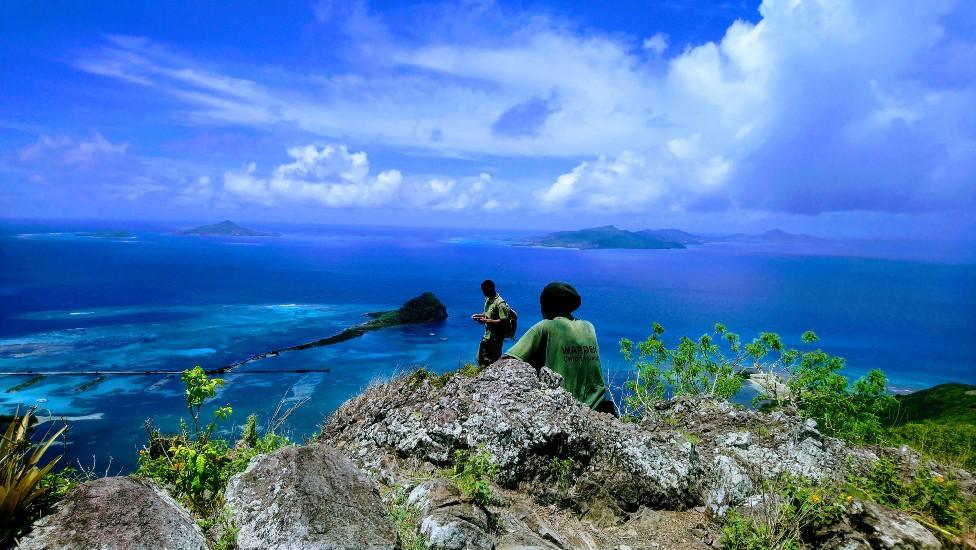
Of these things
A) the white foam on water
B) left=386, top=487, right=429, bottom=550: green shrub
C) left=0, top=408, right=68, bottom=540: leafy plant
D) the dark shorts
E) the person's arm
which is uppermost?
the person's arm

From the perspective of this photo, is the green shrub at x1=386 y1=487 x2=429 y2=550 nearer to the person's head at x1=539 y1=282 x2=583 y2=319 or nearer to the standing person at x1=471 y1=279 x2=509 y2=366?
the person's head at x1=539 y1=282 x2=583 y2=319

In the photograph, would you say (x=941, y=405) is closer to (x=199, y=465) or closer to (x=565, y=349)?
(x=565, y=349)

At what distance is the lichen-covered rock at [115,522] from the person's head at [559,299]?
443cm

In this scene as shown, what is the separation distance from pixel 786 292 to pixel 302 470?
209m

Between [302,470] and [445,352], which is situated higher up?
[302,470]

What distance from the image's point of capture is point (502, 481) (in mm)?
5391

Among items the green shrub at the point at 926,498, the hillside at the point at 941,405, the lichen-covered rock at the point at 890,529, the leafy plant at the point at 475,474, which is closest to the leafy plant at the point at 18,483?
the leafy plant at the point at 475,474

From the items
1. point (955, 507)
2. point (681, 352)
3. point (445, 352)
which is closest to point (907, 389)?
point (445, 352)

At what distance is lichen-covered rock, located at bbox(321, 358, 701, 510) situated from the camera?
5477 mm

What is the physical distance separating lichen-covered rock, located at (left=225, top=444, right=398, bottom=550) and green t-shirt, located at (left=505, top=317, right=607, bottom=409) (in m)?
3.04

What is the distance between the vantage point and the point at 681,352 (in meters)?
18.5

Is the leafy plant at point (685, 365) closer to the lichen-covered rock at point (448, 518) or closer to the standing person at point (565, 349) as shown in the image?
the standing person at point (565, 349)

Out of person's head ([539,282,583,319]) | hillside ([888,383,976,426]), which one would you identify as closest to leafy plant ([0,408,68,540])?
person's head ([539,282,583,319])

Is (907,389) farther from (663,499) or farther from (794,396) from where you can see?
(663,499)
